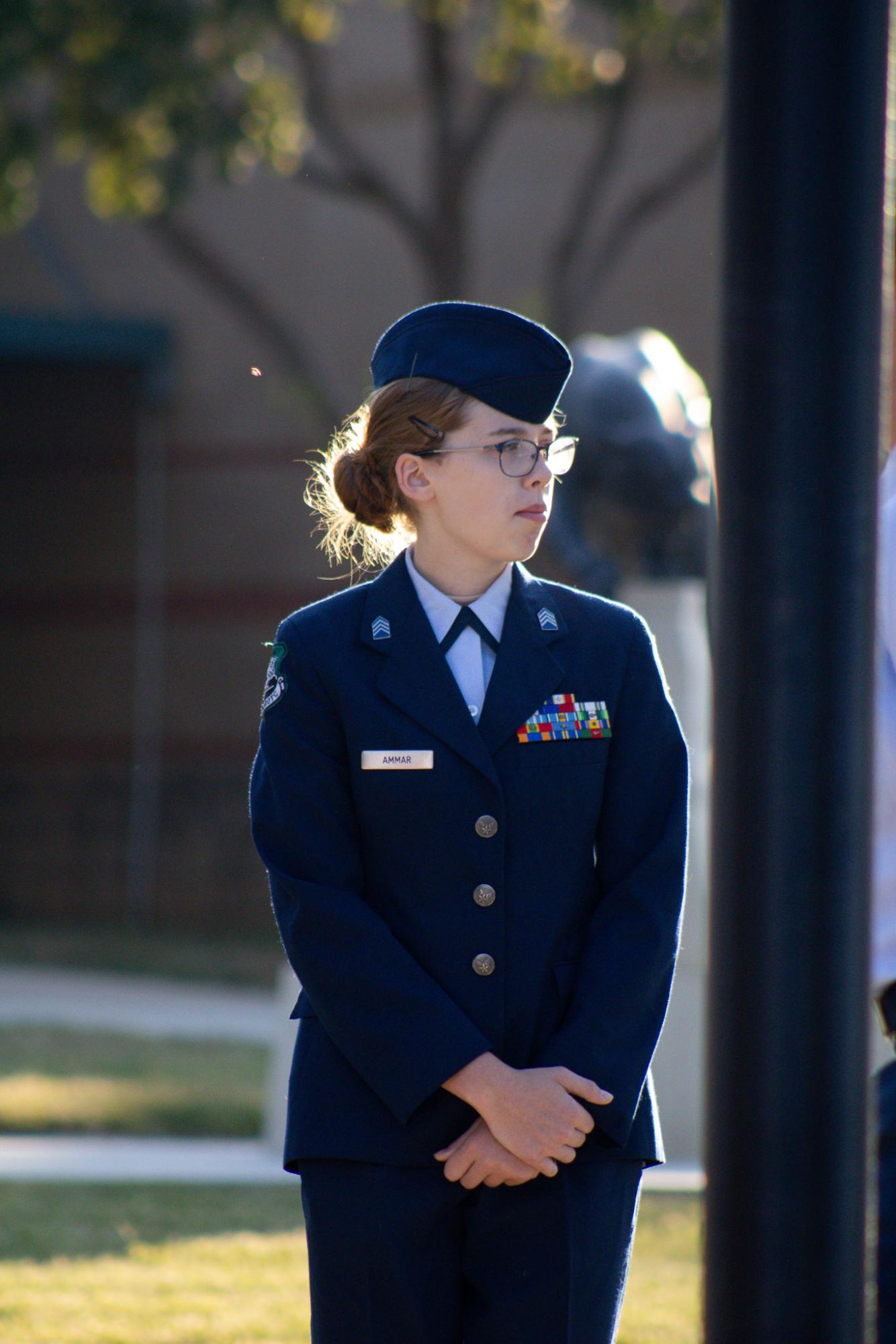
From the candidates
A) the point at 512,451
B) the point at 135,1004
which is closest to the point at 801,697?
the point at 512,451

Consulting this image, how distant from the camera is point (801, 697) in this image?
45.4 inches

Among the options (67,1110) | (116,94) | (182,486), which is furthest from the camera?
(182,486)

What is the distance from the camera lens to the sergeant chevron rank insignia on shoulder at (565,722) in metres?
2.12

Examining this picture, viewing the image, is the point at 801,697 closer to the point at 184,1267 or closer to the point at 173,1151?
the point at 184,1267

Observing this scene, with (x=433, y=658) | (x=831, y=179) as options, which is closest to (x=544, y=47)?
(x=433, y=658)

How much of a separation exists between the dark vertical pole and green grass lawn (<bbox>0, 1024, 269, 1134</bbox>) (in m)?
5.67

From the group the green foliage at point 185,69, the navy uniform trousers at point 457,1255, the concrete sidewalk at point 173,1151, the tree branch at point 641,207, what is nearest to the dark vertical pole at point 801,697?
the navy uniform trousers at point 457,1255

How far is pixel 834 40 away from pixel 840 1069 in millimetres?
679

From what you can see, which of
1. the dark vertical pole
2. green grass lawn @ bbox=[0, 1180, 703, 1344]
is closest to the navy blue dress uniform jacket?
the dark vertical pole

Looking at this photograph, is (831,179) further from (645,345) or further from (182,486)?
(182,486)

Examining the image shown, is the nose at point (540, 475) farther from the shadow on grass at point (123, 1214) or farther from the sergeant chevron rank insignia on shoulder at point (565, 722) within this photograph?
the shadow on grass at point (123, 1214)

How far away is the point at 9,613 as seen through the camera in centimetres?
1603

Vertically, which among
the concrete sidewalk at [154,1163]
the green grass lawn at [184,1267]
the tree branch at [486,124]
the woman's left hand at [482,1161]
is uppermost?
the tree branch at [486,124]

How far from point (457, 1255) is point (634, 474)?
540 centimetres
